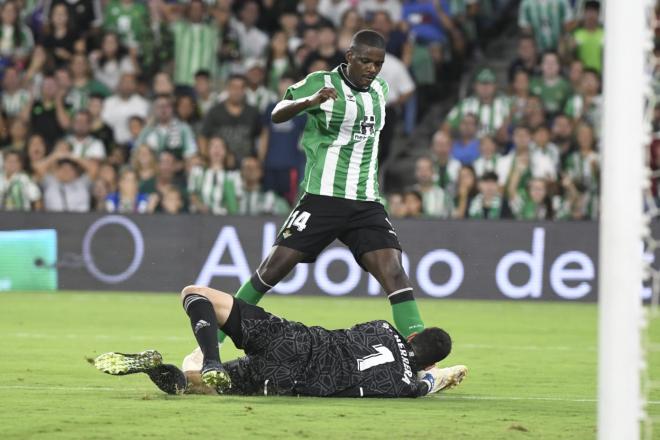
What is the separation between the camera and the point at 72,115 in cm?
1830

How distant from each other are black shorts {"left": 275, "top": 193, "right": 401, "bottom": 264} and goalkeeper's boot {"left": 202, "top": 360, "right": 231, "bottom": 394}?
1.70 metres

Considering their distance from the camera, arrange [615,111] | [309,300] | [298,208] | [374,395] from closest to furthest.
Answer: [615,111] < [374,395] < [298,208] < [309,300]

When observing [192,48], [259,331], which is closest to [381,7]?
[192,48]

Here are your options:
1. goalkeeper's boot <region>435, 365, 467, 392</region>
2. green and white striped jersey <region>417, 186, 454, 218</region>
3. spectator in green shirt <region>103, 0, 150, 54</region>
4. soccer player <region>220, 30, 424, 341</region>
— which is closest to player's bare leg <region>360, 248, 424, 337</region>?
soccer player <region>220, 30, 424, 341</region>

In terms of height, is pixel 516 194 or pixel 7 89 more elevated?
pixel 7 89

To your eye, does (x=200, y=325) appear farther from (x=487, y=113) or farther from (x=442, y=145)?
(x=487, y=113)

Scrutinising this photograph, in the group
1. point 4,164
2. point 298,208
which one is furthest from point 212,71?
point 298,208

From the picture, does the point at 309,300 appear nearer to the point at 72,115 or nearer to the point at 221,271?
the point at 221,271

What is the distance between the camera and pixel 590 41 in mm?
18141

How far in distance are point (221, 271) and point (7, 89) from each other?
474cm

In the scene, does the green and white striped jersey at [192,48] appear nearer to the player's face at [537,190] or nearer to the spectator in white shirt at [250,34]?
the spectator in white shirt at [250,34]

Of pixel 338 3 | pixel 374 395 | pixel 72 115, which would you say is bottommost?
pixel 374 395

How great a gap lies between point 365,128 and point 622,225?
3.75m

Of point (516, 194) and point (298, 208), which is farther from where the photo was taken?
point (516, 194)
